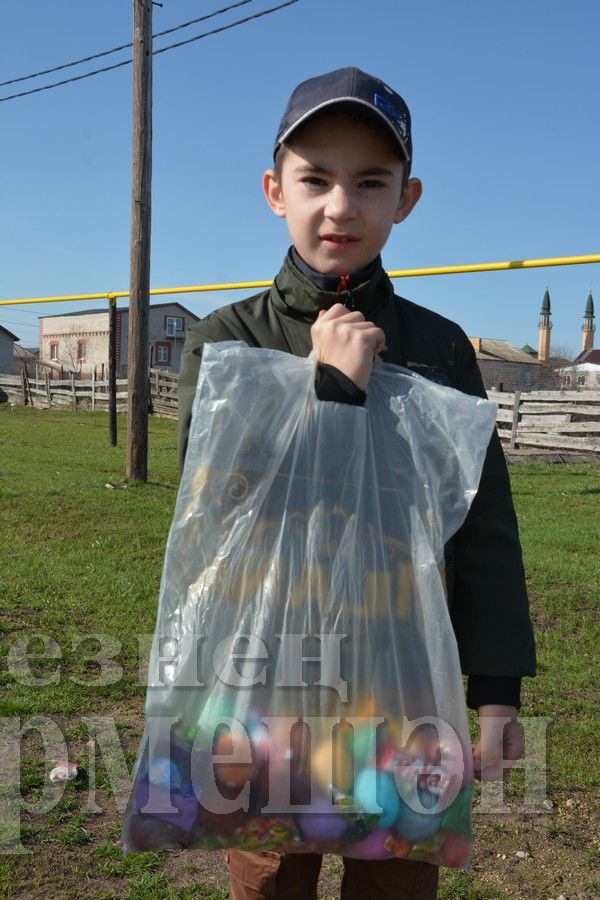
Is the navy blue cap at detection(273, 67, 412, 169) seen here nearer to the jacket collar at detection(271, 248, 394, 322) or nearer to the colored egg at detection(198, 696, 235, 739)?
the jacket collar at detection(271, 248, 394, 322)

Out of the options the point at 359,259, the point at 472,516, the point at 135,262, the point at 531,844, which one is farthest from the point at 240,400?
the point at 135,262

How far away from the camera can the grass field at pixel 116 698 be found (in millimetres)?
2533

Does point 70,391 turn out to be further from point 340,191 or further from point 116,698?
point 340,191

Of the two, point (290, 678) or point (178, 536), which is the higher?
point (178, 536)

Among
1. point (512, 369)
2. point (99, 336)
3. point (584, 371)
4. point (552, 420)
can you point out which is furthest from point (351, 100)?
point (584, 371)

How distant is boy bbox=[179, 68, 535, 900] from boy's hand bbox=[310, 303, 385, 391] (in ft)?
0.08

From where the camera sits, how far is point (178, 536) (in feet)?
4.58

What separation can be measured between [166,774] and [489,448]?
0.78 metres

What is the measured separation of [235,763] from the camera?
133cm

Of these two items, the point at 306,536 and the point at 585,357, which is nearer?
the point at 306,536

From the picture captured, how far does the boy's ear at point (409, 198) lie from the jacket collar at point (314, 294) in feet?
0.40

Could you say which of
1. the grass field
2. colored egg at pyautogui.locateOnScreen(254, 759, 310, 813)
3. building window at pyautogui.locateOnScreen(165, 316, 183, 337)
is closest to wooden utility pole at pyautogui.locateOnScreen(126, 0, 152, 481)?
the grass field

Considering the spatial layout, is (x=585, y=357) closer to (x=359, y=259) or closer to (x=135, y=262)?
(x=135, y=262)

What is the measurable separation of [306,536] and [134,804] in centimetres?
49
